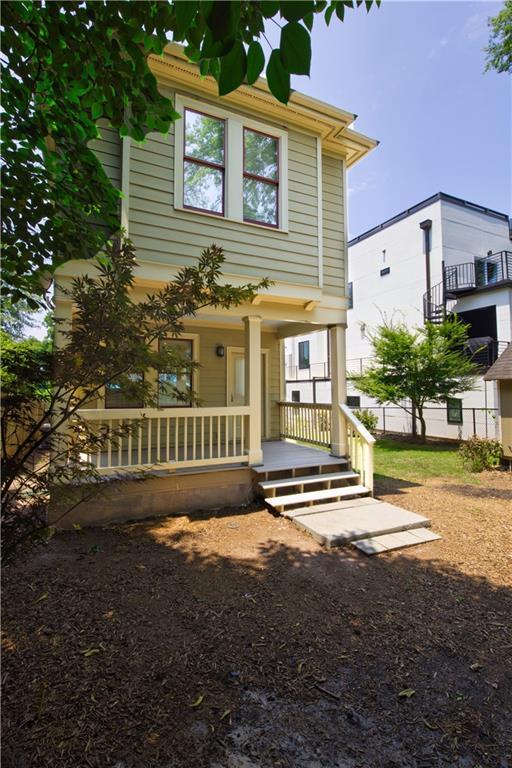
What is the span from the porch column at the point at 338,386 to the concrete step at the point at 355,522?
1.45 meters

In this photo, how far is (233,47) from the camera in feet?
A: 4.01

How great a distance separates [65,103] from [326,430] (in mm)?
6424

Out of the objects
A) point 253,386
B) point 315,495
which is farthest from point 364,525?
point 253,386

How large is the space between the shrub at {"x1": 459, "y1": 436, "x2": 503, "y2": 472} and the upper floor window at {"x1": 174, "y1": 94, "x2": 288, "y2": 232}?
22.8 feet

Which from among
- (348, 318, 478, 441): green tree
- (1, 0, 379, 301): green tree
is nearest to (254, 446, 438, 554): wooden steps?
(1, 0, 379, 301): green tree

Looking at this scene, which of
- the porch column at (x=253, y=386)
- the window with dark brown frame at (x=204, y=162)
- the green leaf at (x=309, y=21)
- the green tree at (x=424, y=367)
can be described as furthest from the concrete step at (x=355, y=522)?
the green tree at (x=424, y=367)

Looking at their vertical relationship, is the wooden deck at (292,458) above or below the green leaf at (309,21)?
below

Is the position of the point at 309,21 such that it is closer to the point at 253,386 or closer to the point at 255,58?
the point at 255,58

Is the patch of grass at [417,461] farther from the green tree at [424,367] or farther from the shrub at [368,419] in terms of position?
the shrub at [368,419]

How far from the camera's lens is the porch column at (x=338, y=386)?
6.76 meters

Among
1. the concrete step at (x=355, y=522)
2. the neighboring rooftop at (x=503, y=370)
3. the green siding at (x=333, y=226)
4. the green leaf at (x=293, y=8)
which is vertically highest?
the green siding at (x=333, y=226)

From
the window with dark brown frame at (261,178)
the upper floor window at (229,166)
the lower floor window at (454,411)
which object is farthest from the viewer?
the lower floor window at (454,411)

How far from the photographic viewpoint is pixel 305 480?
19.4 feet

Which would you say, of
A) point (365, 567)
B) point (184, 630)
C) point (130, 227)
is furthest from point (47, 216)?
point (365, 567)
